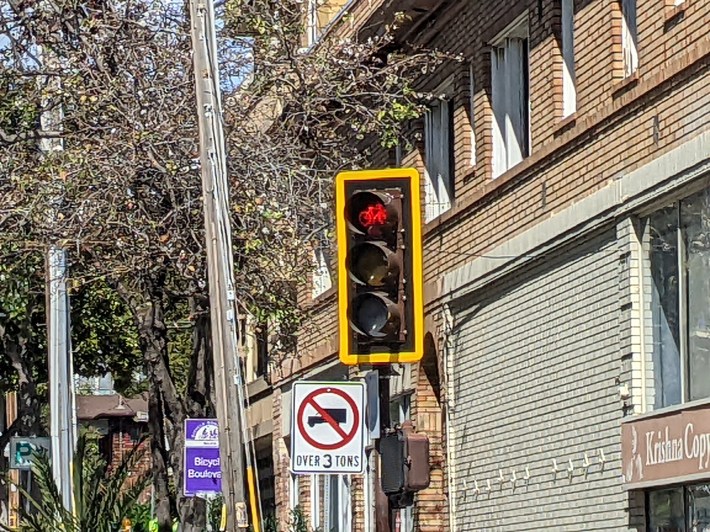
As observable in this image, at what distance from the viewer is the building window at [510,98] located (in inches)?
744

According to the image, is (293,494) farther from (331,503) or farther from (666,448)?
(666,448)

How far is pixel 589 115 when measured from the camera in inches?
643

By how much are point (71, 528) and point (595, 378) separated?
519 centimetres

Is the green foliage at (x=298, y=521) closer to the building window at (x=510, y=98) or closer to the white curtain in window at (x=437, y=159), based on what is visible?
the white curtain in window at (x=437, y=159)

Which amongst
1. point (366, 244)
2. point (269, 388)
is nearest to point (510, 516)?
point (366, 244)

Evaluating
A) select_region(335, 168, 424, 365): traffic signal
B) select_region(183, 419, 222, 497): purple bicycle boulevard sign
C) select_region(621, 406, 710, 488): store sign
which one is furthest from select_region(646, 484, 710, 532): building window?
select_region(183, 419, 222, 497): purple bicycle boulevard sign

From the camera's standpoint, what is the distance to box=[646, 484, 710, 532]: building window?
13781 millimetres

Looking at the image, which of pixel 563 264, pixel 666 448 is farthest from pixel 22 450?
pixel 666 448

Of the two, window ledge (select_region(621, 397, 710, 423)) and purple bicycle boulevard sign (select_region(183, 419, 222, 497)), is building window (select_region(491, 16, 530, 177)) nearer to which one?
purple bicycle boulevard sign (select_region(183, 419, 222, 497))

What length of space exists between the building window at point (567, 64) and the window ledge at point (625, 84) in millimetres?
1506

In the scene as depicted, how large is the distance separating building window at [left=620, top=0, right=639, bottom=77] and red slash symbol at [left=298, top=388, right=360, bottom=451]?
5091mm

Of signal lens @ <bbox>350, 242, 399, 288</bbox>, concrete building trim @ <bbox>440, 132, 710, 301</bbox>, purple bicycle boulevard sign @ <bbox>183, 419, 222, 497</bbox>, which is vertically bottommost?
purple bicycle boulevard sign @ <bbox>183, 419, 222, 497</bbox>

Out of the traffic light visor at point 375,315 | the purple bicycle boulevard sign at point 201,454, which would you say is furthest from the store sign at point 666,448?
the purple bicycle boulevard sign at point 201,454

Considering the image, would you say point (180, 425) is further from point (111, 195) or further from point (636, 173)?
point (636, 173)
